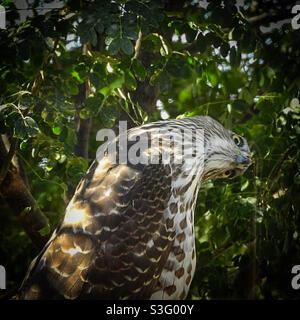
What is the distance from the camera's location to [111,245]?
209 centimetres

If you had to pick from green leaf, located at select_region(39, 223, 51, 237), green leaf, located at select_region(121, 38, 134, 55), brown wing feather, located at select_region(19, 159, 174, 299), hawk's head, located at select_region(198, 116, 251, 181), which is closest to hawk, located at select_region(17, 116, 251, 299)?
brown wing feather, located at select_region(19, 159, 174, 299)

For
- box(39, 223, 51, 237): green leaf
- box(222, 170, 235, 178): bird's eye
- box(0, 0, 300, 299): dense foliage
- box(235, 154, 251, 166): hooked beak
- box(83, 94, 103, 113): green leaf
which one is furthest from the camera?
box(222, 170, 235, 178): bird's eye

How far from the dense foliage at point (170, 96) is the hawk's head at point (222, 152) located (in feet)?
0.29

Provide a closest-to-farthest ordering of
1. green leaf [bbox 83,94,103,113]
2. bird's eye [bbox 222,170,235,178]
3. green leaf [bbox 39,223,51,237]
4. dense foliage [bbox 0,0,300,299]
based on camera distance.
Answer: dense foliage [bbox 0,0,300,299] → green leaf [bbox 83,94,103,113] → green leaf [bbox 39,223,51,237] → bird's eye [bbox 222,170,235,178]

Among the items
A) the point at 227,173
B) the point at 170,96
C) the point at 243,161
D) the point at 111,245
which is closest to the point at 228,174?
the point at 227,173

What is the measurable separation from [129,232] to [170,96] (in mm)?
1362

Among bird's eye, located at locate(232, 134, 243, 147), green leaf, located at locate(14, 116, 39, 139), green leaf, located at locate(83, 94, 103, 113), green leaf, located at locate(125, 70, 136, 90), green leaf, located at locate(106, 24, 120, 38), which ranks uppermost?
green leaf, located at locate(106, 24, 120, 38)

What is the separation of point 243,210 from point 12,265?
7.87ft

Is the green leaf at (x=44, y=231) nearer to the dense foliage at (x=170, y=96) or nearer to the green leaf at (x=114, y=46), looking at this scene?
the dense foliage at (x=170, y=96)

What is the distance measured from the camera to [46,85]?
2422 mm

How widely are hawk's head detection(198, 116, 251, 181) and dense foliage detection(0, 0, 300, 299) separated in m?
0.09

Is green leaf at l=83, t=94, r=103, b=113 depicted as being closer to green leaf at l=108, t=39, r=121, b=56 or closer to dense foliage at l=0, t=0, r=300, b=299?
dense foliage at l=0, t=0, r=300, b=299

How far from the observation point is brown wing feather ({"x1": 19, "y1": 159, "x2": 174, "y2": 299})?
205 cm
